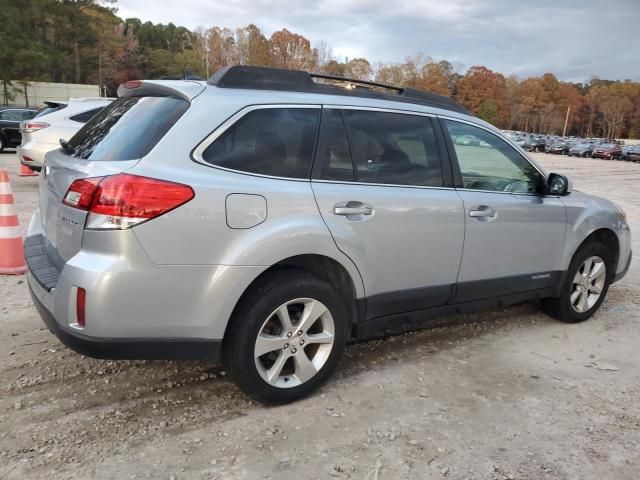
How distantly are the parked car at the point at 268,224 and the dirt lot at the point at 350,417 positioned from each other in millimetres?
325

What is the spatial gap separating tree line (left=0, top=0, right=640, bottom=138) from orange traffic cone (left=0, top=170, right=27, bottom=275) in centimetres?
2213

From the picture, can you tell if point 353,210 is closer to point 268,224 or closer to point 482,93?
point 268,224

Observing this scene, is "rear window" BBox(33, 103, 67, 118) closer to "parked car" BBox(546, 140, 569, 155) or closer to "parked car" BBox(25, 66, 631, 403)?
"parked car" BBox(25, 66, 631, 403)

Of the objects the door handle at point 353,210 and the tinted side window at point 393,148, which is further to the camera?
the tinted side window at point 393,148

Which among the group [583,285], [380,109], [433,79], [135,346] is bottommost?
[583,285]

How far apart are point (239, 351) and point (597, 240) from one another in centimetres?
353

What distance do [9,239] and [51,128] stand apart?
204 inches

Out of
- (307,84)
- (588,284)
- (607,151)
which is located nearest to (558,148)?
(607,151)

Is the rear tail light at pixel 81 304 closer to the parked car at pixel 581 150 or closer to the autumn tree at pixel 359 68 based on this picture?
the parked car at pixel 581 150

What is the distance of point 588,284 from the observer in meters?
4.81

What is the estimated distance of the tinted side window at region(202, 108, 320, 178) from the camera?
2865mm

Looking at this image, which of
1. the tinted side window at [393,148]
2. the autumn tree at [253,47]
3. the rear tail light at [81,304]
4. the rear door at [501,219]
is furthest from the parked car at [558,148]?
the rear tail light at [81,304]

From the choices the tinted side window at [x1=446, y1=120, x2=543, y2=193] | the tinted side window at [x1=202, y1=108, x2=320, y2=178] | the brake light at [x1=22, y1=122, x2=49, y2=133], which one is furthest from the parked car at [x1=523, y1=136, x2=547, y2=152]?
the tinted side window at [x1=202, y1=108, x2=320, y2=178]

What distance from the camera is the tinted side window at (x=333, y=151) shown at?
3184mm
